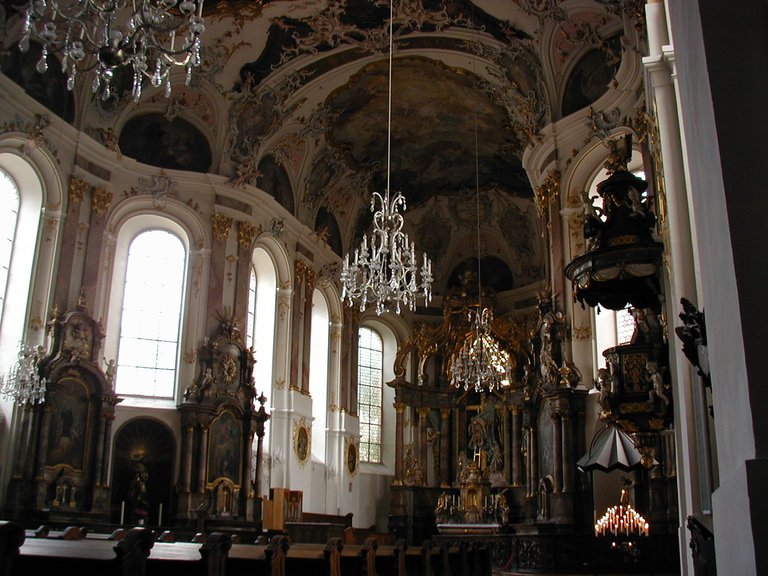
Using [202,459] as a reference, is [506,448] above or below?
above

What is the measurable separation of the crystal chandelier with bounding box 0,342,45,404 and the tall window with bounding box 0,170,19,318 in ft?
5.20

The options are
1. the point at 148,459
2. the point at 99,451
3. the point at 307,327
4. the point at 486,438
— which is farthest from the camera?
the point at 486,438

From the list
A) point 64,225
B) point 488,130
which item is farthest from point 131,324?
point 488,130

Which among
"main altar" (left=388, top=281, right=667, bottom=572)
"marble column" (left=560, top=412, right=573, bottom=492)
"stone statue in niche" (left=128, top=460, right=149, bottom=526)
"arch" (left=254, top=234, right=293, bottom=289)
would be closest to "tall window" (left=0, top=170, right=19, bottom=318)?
"stone statue in niche" (left=128, top=460, right=149, bottom=526)

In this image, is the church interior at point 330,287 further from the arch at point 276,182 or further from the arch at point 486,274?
the arch at point 486,274

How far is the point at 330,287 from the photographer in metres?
23.7

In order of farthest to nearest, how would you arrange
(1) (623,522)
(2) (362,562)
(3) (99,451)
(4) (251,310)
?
1. (4) (251,310)
2. (3) (99,451)
3. (1) (623,522)
4. (2) (362,562)

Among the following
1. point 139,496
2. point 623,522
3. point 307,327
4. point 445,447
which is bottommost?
point 623,522

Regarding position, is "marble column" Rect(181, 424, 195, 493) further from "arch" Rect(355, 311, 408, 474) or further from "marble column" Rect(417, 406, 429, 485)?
"arch" Rect(355, 311, 408, 474)

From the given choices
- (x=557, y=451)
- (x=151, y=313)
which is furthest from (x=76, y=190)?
(x=557, y=451)

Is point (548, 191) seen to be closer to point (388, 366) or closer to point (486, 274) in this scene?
point (486, 274)

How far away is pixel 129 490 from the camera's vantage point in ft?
53.7

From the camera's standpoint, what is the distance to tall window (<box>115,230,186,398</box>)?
1783 centimetres

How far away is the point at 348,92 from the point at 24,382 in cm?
1048
